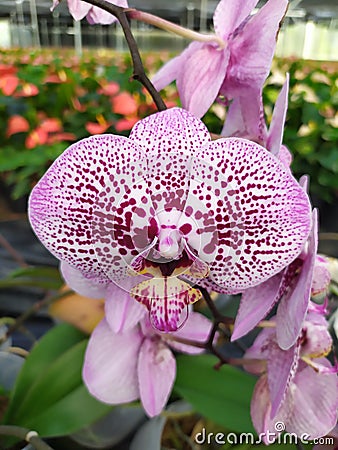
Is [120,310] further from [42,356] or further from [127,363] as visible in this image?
[42,356]

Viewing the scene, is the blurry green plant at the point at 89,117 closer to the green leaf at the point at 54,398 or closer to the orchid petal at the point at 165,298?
the green leaf at the point at 54,398

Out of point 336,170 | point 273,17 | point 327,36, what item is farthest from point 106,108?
point 327,36

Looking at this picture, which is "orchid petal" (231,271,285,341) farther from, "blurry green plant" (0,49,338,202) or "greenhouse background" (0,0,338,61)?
"greenhouse background" (0,0,338,61)

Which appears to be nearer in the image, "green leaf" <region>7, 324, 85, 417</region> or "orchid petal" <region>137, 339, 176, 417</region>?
"orchid petal" <region>137, 339, 176, 417</region>

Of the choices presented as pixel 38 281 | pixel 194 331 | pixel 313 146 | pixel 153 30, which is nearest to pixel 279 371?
pixel 194 331

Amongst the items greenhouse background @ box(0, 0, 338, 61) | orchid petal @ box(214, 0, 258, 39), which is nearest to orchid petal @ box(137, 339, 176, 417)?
orchid petal @ box(214, 0, 258, 39)

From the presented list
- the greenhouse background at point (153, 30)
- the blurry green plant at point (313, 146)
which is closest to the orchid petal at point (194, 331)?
the blurry green plant at point (313, 146)
